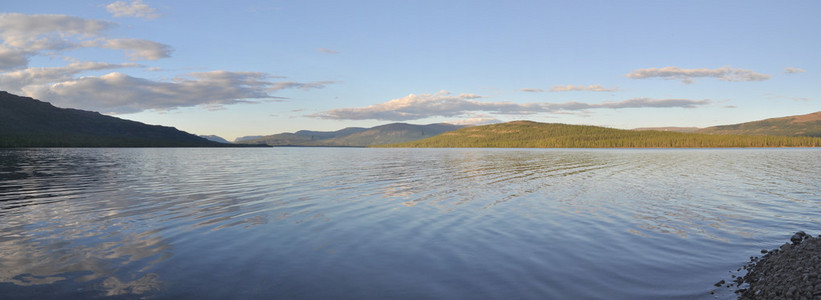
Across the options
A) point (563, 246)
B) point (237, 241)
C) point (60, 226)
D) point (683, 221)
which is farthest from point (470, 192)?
point (60, 226)

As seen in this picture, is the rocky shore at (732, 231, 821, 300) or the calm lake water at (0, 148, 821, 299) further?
the calm lake water at (0, 148, 821, 299)

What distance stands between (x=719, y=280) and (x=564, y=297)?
5.54 metres

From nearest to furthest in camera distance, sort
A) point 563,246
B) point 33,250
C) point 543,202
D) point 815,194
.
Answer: point 33,250 → point 563,246 → point 543,202 → point 815,194

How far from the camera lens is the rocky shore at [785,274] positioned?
10086 millimetres

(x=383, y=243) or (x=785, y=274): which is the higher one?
(x=785, y=274)

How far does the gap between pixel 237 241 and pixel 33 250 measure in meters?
6.68

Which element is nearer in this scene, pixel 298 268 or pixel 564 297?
pixel 564 297

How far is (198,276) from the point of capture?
12.1m

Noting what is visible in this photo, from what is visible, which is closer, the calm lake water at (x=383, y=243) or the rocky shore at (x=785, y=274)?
the rocky shore at (x=785, y=274)

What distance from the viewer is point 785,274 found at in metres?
11.4

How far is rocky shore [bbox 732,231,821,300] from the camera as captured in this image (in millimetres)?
10086

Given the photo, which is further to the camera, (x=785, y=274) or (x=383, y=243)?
(x=383, y=243)

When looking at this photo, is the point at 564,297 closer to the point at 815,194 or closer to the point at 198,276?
the point at 198,276

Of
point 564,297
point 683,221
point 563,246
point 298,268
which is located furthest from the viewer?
point 683,221
